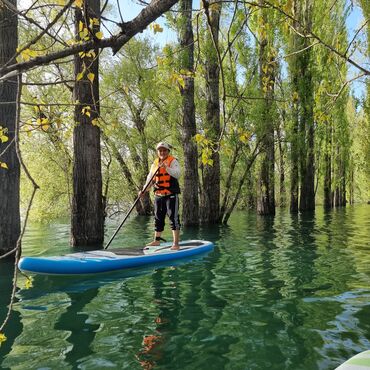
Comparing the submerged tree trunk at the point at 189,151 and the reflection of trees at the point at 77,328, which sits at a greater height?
the submerged tree trunk at the point at 189,151

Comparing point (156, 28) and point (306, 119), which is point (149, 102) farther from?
point (156, 28)

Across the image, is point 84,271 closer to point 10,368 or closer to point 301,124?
point 10,368

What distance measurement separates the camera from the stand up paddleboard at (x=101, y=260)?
5957 millimetres

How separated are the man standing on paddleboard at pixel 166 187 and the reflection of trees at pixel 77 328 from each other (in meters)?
3.07

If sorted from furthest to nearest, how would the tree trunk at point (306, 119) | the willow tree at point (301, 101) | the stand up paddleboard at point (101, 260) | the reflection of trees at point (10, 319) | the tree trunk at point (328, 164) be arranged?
the tree trunk at point (328, 164), the tree trunk at point (306, 119), the willow tree at point (301, 101), the stand up paddleboard at point (101, 260), the reflection of trees at point (10, 319)

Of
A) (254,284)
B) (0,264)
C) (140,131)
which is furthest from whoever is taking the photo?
(140,131)

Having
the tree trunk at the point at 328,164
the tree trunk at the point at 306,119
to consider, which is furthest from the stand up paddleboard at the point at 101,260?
the tree trunk at the point at 328,164

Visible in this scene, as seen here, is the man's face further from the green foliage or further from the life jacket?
the green foliage

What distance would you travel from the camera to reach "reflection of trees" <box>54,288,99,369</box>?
10.7ft

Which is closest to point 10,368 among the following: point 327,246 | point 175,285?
point 175,285

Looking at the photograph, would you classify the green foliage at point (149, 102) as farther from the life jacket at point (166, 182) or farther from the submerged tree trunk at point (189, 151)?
the life jacket at point (166, 182)

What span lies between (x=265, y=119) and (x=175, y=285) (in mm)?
9482

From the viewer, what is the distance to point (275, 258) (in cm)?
765

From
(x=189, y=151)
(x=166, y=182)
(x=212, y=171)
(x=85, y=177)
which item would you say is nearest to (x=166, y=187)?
(x=166, y=182)
